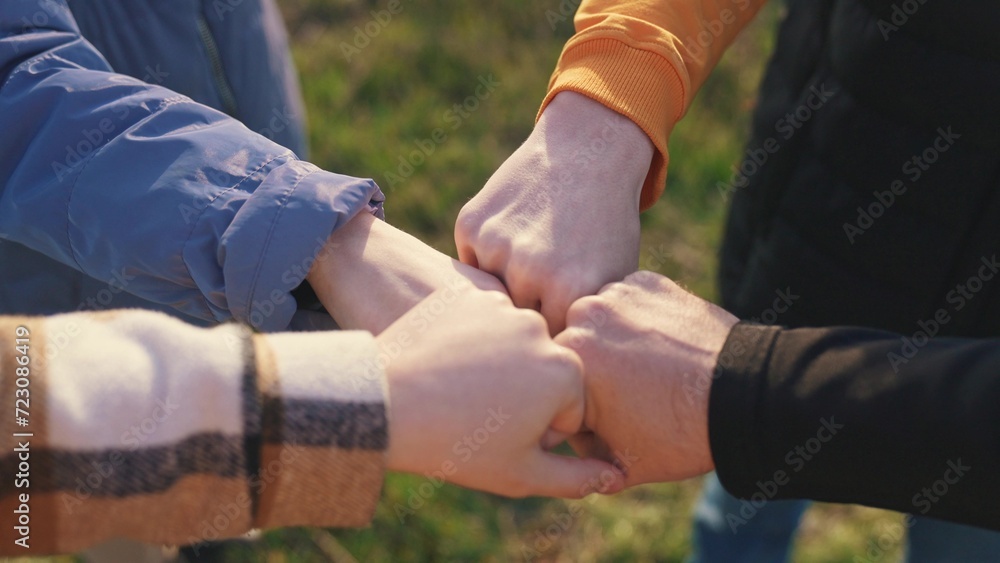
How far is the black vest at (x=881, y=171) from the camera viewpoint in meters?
1.22

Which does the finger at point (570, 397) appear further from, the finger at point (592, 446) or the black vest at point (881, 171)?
the black vest at point (881, 171)

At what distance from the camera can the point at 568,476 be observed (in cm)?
110

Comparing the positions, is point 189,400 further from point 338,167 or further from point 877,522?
point 338,167

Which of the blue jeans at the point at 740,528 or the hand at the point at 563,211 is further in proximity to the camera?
the blue jeans at the point at 740,528

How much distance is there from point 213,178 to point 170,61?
352 mm

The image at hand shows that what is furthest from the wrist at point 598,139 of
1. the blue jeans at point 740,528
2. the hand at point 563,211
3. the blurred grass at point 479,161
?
the blurred grass at point 479,161

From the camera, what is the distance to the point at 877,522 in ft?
7.10

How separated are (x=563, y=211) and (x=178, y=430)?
2.01 feet

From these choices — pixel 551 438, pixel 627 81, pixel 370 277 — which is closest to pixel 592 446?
pixel 551 438

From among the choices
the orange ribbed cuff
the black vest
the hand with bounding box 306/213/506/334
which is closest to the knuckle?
the hand with bounding box 306/213/506/334

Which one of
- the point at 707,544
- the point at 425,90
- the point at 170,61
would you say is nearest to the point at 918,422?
the point at 707,544

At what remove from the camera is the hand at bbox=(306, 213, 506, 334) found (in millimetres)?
1161

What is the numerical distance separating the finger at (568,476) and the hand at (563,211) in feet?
0.68

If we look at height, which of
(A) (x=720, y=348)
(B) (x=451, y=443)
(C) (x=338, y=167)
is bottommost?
(C) (x=338, y=167)
